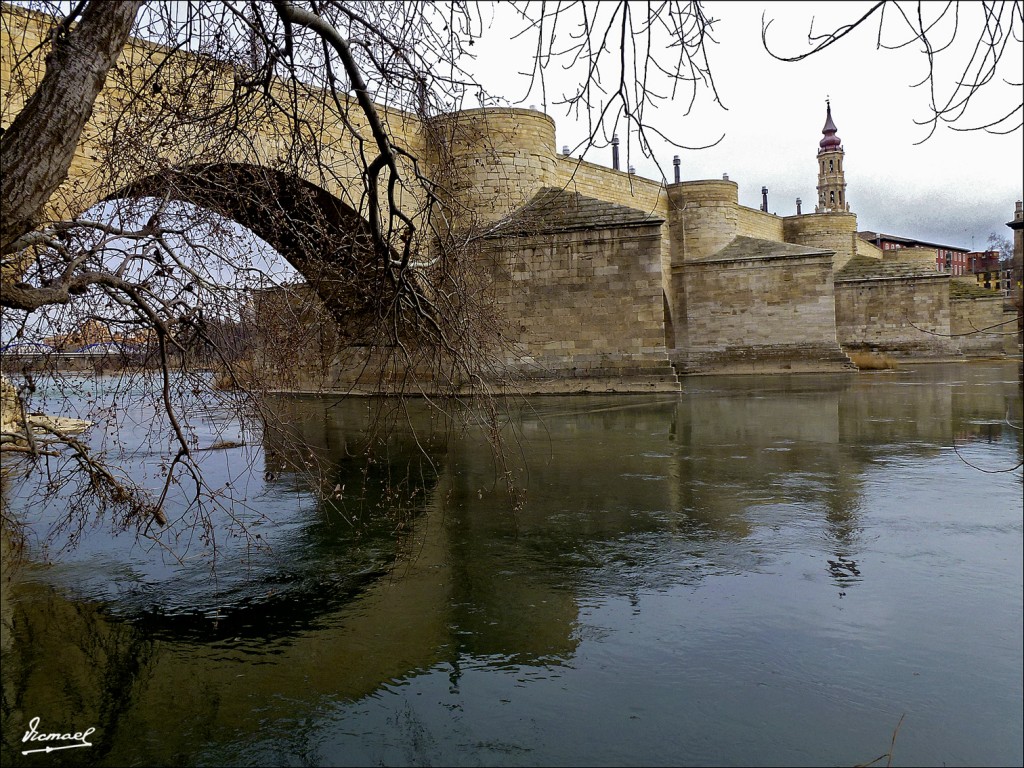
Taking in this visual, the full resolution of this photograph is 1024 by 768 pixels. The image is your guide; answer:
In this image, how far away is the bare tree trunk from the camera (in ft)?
9.64

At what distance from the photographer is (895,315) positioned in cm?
3669

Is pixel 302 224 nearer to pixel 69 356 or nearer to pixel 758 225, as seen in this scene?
pixel 69 356

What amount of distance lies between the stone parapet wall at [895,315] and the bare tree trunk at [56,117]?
37.1m

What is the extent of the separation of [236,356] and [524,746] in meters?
2.90

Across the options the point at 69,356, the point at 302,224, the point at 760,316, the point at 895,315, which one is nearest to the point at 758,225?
the point at 895,315

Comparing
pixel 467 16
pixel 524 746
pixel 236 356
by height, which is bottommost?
pixel 524 746

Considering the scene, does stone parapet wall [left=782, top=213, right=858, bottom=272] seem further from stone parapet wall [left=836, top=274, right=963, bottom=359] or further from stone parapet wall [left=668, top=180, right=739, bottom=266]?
stone parapet wall [left=668, top=180, right=739, bottom=266]

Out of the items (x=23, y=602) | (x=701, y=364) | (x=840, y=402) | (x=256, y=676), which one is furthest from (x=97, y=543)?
(x=701, y=364)

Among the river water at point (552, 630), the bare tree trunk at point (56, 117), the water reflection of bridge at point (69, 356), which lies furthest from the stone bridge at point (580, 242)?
the river water at point (552, 630)

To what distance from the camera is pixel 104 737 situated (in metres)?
3.03

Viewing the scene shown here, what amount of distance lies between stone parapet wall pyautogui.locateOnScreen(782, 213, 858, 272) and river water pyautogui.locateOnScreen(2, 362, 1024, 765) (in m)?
37.1

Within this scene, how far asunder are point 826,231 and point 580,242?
27795 mm

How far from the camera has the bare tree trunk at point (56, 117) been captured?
2.94m

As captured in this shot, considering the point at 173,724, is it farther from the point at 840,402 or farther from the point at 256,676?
the point at 840,402
